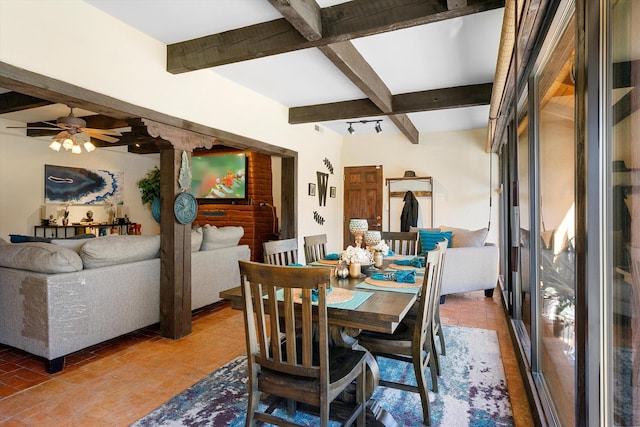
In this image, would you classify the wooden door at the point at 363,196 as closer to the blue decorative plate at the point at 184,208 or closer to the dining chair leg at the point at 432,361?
the blue decorative plate at the point at 184,208

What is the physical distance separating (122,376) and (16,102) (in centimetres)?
380

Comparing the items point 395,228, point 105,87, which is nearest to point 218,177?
point 395,228

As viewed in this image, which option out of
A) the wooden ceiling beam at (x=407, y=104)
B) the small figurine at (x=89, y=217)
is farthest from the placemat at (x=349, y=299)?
the small figurine at (x=89, y=217)

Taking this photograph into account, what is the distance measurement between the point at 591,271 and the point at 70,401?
9.39ft

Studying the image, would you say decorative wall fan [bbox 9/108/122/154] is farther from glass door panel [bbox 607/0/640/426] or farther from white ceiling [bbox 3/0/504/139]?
glass door panel [bbox 607/0/640/426]

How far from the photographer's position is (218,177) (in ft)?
23.1

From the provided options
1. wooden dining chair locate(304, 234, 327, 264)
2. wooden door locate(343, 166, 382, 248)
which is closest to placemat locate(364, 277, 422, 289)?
wooden dining chair locate(304, 234, 327, 264)

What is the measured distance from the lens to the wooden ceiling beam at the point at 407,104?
155 inches

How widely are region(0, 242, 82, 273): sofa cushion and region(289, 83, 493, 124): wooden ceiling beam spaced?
10.9 feet

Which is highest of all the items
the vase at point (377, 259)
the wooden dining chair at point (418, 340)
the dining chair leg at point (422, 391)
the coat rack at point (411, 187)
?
the coat rack at point (411, 187)

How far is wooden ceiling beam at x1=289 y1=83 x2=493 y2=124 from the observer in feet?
12.9

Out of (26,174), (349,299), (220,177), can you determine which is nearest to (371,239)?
(349,299)

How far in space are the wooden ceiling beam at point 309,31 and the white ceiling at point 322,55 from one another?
0.07 m

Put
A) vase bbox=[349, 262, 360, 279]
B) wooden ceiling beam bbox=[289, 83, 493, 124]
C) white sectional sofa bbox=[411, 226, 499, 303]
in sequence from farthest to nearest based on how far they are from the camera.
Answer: white sectional sofa bbox=[411, 226, 499, 303] < wooden ceiling beam bbox=[289, 83, 493, 124] < vase bbox=[349, 262, 360, 279]
